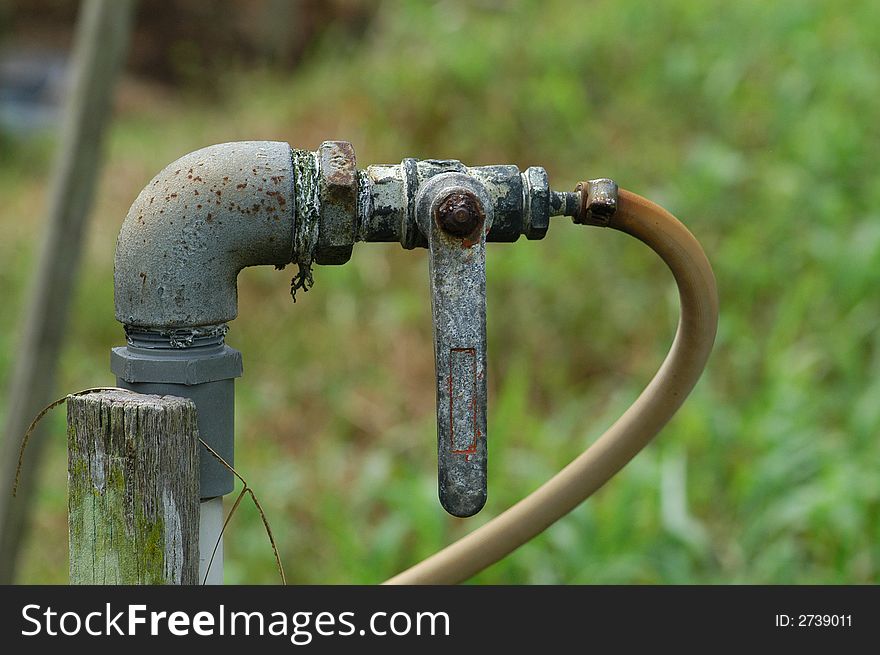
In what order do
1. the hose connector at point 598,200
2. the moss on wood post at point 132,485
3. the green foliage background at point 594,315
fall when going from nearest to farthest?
the moss on wood post at point 132,485, the hose connector at point 598,200, the green foliage background at point 594,315

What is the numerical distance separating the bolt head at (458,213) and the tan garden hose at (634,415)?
226 millimetres

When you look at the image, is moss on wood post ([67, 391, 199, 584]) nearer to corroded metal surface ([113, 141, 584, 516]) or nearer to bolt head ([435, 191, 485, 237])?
corroded metal surface ([113, 141, 584, 516])

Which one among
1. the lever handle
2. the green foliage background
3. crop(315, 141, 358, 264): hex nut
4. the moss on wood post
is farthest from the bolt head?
the green foliage background

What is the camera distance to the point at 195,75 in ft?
26.2

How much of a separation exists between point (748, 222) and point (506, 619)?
262 cm

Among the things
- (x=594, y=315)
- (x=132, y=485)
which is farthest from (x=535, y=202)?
(x=594, y=315)

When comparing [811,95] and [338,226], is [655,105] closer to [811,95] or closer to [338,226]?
[811,95]

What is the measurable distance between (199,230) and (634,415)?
62cm

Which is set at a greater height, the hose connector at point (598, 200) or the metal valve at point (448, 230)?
the hose connector at point (598, 200)

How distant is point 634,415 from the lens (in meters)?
1.32

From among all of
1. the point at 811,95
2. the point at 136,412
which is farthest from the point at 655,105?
the point at 136,412

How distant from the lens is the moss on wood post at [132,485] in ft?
3.42

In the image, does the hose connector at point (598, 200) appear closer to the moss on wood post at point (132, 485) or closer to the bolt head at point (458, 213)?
the bolt head at point (458, 213)

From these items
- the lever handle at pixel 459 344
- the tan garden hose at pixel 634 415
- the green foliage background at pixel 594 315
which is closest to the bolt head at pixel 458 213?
the lever handle at pixel 459 344
